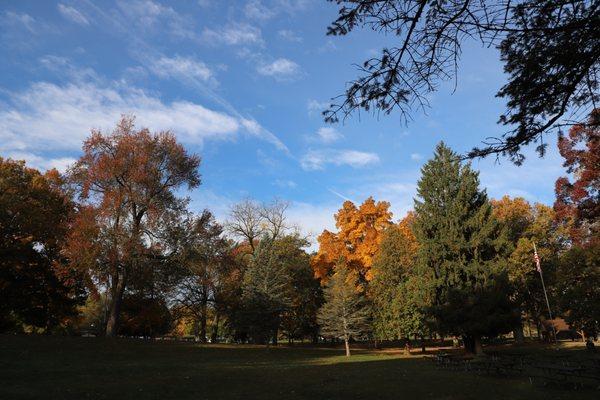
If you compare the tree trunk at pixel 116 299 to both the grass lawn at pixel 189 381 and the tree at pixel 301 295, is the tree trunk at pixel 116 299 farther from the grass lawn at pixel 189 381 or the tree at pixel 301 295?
the tree at pixel 301 295

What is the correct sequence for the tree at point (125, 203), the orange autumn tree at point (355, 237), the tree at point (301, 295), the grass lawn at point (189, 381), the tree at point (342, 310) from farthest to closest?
the tree at point (301, 295)
the orange autumn tree at point (355, 237)
the tree at point (342, 310)
the tree at point (125, 203)
the grass lawn at point (189, 381)

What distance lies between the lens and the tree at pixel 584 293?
24.7 m

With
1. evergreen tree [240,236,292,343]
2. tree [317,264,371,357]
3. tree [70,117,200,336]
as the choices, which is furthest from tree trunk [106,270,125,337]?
tree [317,264,371,357]

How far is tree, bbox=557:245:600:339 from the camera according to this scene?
24.7 metres

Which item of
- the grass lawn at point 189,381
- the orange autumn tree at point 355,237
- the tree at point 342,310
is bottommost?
the grass lawn at point 189,381

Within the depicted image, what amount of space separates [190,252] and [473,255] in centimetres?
1981

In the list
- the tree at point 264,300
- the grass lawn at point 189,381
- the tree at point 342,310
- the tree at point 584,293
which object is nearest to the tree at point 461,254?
the tree at point 584,293

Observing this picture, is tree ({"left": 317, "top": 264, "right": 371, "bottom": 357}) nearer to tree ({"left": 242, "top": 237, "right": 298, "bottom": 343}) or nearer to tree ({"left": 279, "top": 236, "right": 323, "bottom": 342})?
tree ({"left": 242, "top": 237, "right": 298, "bottom": 343})

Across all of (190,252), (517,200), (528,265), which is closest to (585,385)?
(190,252)

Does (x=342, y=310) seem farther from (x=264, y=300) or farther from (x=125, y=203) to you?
(x=125, y=203)

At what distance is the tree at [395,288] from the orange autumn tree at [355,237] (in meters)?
3.13

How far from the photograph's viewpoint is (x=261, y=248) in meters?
41.1

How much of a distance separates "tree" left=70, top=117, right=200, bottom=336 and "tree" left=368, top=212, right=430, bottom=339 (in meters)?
19.9

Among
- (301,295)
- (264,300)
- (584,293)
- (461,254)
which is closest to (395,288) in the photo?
(461,254)
